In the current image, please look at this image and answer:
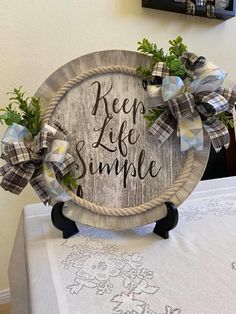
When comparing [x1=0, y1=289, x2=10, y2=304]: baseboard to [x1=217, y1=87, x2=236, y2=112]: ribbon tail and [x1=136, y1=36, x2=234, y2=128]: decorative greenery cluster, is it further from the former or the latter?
[x1=217, y1=87, x2=236, y2=112]: ribbon tail

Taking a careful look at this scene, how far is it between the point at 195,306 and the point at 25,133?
396mm

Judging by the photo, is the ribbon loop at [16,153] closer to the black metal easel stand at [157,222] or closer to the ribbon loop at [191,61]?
the black metal easel stand at [157,222]

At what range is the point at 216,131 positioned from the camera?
588 mm

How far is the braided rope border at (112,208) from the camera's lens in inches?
22.1

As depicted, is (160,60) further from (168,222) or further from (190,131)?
(168,222)

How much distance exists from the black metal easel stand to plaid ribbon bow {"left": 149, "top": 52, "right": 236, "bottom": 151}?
0.13 m

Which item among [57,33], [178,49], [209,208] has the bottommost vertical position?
[209,208]

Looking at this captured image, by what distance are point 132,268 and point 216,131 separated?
1.00 feet

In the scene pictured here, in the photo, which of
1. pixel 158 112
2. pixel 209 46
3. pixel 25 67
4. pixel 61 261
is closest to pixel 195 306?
pixel 61 261

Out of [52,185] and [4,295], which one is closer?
[52,185]

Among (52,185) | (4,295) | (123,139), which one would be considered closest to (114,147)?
(123,139)

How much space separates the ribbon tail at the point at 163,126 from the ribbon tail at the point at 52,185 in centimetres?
20

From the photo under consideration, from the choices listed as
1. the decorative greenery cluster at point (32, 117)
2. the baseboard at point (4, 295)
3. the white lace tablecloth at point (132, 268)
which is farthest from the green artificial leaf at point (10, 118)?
the baseboard at point (4, 295)

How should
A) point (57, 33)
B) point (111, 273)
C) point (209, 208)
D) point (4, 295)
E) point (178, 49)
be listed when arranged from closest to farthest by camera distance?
point (111, 273) < point (178, 49) < point (209, 208) < point (57, 33) < point (4, 295)
